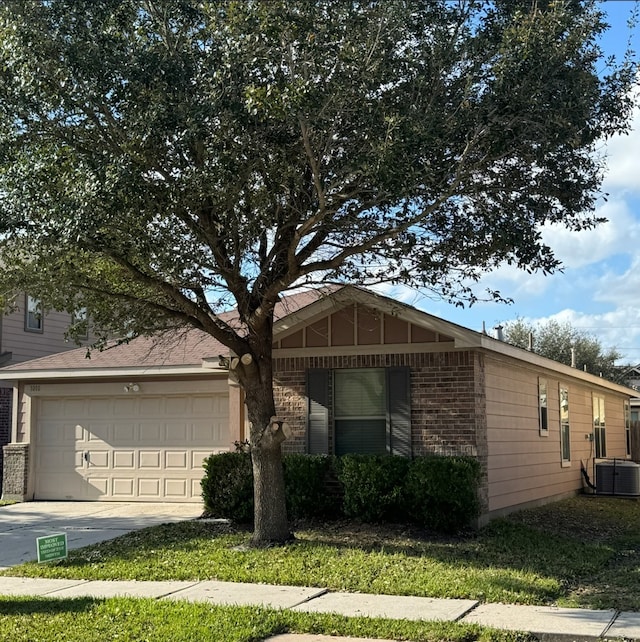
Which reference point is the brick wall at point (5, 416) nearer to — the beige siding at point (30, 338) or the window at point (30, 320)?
the beige siding at point (30, 338)

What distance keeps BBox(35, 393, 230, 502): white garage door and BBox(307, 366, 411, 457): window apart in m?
2.74

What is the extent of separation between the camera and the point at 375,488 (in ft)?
41.0

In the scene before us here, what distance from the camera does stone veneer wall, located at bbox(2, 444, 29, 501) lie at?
1736cm

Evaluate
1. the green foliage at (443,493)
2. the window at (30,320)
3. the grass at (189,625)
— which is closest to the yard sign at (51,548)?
the grass at (189,625)

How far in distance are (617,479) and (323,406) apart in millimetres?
9057

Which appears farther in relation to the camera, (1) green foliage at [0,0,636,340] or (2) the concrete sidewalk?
(1) green foliage at [0,0,636,340]

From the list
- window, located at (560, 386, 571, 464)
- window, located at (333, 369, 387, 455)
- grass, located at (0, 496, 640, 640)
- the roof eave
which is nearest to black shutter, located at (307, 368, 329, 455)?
window, located at (333, 369, 387, 455)

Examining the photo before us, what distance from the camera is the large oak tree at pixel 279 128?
8.88m

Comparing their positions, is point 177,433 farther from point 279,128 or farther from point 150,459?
point 279,128

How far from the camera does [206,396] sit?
16.2 metres

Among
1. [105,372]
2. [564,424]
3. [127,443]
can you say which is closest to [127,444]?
[127,443]

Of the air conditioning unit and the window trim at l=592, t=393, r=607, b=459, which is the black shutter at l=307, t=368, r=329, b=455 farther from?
the window trim at l=592, t=393, r=607, b=459

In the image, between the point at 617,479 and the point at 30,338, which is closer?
the point at 617,479

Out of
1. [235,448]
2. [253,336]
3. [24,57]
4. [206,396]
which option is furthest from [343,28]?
[206,396]
